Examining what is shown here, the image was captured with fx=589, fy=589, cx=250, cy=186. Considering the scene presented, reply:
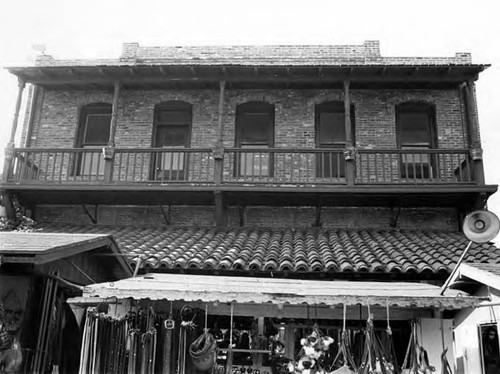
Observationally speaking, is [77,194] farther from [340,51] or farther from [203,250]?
[340,51]

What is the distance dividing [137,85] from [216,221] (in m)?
4.07

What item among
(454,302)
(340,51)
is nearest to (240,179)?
(340,51)

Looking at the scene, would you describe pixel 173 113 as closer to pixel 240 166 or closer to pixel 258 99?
pixel 258 99

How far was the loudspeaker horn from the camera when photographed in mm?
6836

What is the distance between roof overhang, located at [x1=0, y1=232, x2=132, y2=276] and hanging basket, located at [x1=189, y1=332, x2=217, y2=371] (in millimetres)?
1920

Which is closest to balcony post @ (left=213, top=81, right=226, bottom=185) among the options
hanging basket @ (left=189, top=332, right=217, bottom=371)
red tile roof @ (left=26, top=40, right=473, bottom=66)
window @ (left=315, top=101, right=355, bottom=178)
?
red tile roof @ (left=26, top=40, right=473, bottom=66)

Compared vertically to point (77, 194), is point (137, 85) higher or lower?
higher

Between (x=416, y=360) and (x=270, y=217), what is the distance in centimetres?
714

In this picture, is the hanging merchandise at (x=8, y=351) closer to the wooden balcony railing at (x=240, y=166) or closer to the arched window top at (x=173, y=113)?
the wooden balcony railing at (x=240, y=166)

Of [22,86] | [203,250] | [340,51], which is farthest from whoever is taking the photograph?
[340,51]

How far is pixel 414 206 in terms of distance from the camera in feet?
44.8

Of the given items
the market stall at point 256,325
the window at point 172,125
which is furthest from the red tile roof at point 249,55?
the market stall at point 256,325

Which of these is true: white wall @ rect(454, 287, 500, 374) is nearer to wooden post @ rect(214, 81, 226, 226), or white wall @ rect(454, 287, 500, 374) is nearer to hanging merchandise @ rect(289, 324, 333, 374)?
hanging merchandise @ rect(289, 324, 333, 374)

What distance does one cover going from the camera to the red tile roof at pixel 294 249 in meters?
10.6
